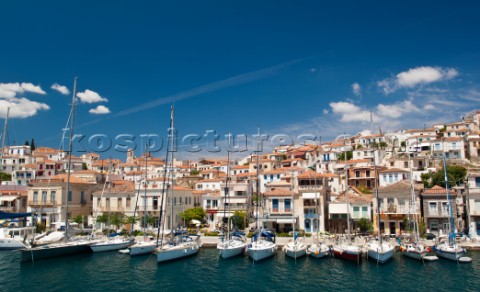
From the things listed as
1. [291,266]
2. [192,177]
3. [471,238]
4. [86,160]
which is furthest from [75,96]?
[86,160]

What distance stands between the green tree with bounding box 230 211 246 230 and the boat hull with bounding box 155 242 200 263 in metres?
11.9

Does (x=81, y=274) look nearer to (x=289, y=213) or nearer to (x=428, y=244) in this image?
(x=289, y=213)

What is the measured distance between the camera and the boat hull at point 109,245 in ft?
130

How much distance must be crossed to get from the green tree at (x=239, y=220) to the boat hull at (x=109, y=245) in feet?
45.8

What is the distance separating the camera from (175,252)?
116 feet

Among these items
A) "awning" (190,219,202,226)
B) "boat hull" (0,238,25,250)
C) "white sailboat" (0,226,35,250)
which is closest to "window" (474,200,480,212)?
"awning" (190,219,202,226)

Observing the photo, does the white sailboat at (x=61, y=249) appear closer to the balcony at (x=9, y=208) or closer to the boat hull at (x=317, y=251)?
the boat hull at (x=317, y=251)

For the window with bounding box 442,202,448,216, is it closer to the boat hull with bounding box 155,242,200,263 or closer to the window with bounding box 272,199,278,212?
the window with bounding box 272,199,278,212

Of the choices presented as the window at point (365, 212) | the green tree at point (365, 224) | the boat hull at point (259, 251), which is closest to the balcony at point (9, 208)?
the boat hull at point (259, 251)

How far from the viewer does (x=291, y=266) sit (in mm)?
32531

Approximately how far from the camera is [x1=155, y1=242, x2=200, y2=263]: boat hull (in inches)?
1345

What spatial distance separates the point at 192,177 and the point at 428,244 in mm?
62745

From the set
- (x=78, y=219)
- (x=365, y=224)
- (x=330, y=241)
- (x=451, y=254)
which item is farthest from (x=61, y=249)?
(x=451, y=254)

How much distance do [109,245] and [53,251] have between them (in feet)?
18.2
